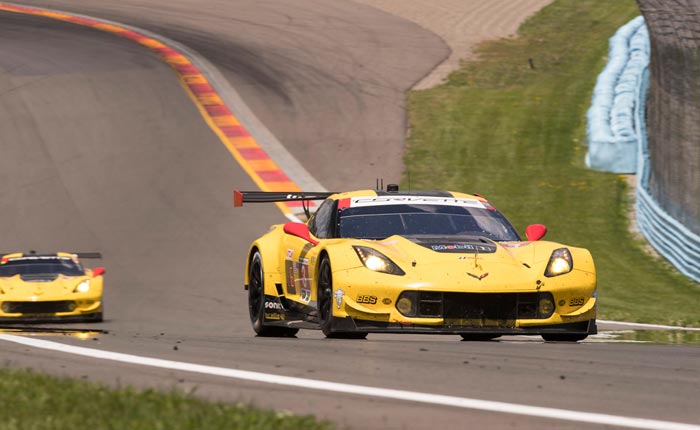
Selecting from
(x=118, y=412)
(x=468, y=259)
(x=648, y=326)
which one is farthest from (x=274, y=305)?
(x=118, y=412)

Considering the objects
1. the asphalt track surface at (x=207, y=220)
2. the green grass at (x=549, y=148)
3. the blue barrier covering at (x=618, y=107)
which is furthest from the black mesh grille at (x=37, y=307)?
the blue barrier covering at (x=618, y=107)

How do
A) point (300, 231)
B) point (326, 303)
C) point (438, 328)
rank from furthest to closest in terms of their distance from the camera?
1. point (300, 231)
2. point (326, 303)
3. point (438, 328)

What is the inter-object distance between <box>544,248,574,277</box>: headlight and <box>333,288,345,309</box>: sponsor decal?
1566mm

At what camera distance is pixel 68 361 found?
827 cm

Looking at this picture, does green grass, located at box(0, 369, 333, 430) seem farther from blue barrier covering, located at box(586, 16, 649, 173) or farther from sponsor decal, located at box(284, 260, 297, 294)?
blue barrier covering, located at box(586, 16, 649, 173)

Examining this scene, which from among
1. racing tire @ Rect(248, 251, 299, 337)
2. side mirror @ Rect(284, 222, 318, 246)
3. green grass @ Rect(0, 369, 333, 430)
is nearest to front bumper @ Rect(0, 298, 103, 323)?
racing tire @ Rect(248, 251, 299, 337)

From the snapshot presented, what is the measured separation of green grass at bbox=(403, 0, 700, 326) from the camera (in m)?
20.6

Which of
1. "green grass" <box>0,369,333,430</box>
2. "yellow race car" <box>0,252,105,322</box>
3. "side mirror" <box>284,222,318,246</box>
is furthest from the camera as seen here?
"yellow race car" <box>0,252,105,322</box>

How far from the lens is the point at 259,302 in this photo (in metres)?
12.7

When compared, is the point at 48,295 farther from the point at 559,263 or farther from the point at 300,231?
the point at 559,263

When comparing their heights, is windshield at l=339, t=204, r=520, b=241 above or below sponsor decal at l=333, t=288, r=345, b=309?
above

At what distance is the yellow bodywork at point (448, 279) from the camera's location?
10133 mm

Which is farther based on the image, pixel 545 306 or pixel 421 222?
pixel 421 222

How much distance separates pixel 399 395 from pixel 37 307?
1199 centimetres
